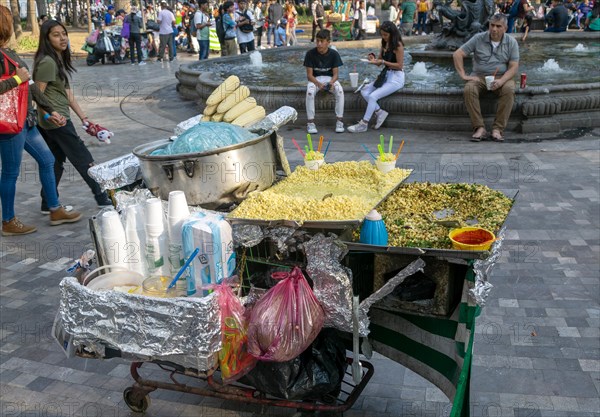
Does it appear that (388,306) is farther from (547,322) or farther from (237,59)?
(237,59)

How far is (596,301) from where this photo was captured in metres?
4.19

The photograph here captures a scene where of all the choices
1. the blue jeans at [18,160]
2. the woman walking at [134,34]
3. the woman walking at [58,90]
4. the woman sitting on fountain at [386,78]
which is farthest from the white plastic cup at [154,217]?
the woman walking at [134,34]

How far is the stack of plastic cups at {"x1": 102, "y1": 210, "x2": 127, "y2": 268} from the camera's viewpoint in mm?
2775

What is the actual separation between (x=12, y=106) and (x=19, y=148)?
18.2 inches

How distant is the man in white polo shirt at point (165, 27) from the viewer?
17.8 m

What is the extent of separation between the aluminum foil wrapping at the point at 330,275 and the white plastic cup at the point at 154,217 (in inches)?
26.1

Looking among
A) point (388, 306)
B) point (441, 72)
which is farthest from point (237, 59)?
point (388, 306)

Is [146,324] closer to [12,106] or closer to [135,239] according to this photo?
[135,239]

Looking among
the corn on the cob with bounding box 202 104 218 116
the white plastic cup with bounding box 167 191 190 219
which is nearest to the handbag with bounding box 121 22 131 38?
the corn on the cob with bounding box 202 104 218 116

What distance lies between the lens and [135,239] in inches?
113

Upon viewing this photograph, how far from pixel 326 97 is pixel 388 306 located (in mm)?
6571

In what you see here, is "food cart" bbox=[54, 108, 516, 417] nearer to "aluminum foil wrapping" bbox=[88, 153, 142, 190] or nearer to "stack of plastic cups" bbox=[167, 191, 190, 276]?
"stack of plastic cups" bbox=[167, 191, 190, 276]

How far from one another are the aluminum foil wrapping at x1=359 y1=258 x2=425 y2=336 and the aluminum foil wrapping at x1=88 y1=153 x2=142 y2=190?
1.64m

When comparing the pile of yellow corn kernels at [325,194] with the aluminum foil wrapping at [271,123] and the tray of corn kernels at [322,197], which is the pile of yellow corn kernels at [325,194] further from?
the aluminum foil wrapping at [271,123]
